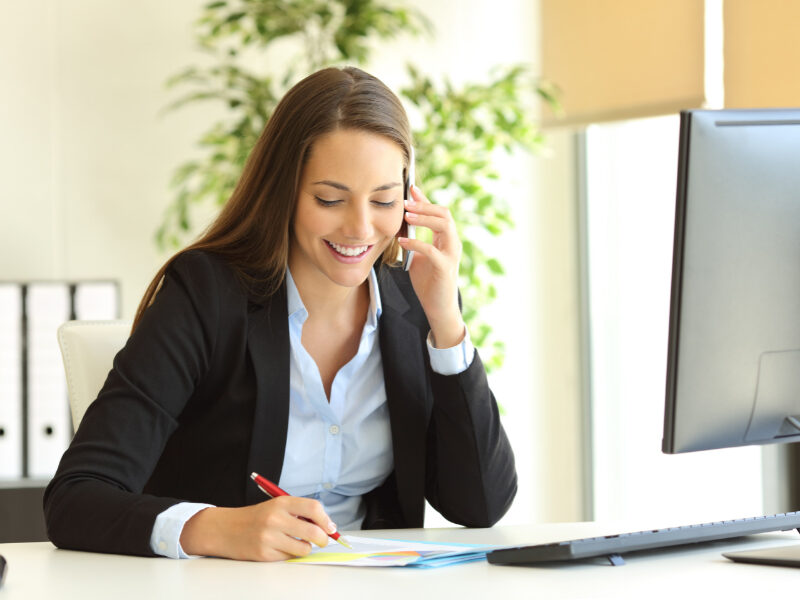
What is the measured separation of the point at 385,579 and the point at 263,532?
167 mm

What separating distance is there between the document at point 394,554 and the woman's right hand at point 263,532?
2cm

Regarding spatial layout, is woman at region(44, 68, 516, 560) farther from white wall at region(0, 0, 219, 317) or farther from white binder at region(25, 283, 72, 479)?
white wall at region(0, 0, 219, 317)

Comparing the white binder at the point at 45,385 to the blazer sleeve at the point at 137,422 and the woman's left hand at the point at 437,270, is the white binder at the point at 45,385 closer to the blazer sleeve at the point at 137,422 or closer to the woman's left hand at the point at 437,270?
the blazer sleeve at the point at 137,422

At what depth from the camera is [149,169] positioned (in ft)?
11.0

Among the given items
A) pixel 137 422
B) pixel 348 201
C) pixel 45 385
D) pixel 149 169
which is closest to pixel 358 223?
pixel 348 201

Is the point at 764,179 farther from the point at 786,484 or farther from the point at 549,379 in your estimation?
the point at 549,379

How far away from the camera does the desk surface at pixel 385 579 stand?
103cm

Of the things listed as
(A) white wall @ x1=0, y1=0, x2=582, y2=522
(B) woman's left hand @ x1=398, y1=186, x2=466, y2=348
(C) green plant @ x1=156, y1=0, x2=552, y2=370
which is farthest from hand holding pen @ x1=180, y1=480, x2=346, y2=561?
(A) white wall @ x1=0, y1=0, x2=582, y2=522

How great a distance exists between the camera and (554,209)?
3697mm

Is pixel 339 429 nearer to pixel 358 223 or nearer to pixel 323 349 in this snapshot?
pixel 323 349

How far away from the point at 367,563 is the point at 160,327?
49 centimetres

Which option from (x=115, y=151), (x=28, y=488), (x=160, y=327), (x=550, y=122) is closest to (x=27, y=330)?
(x=28, y=488)

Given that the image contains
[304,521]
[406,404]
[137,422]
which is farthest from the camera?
[406,404]

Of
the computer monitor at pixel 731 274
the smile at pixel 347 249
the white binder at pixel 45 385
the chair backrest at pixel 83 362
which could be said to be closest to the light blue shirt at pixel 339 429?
the smile at pixel 347 249
